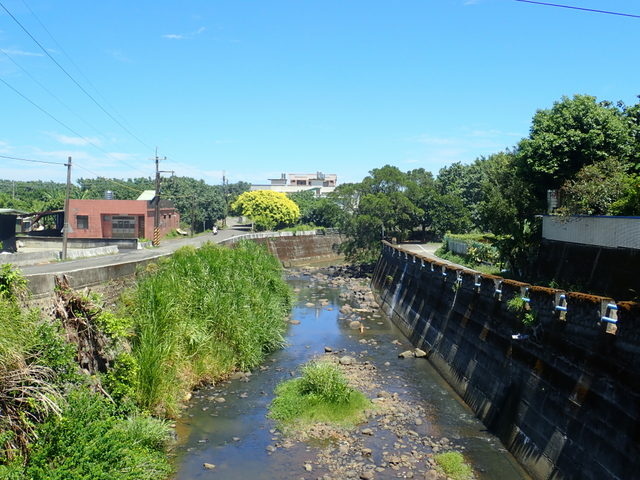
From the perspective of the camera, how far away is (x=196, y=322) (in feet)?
79.2

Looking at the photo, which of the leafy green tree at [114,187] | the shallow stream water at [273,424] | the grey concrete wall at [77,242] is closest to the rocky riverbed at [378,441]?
the shallow stream water at [273,424]

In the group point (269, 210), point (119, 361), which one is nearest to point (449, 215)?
point (269, 210)

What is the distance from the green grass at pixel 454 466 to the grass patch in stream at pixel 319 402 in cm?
377

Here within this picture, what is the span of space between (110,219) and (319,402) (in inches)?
2105

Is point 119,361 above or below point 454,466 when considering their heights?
above

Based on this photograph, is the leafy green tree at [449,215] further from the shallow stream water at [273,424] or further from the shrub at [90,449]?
the shrub at [90,449]

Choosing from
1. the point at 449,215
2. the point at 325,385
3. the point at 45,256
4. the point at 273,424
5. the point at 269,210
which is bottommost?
the point at 273,424

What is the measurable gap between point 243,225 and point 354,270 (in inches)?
2047

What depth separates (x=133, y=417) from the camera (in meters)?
17.0

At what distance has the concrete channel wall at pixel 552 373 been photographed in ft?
41.2

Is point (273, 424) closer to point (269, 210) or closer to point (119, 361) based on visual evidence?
point (119, 361)

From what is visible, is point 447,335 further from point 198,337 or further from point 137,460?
point 137,460

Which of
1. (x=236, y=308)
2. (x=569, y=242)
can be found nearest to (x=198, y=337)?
(x=236, y=308)

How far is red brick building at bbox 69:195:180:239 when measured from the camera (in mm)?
65812
